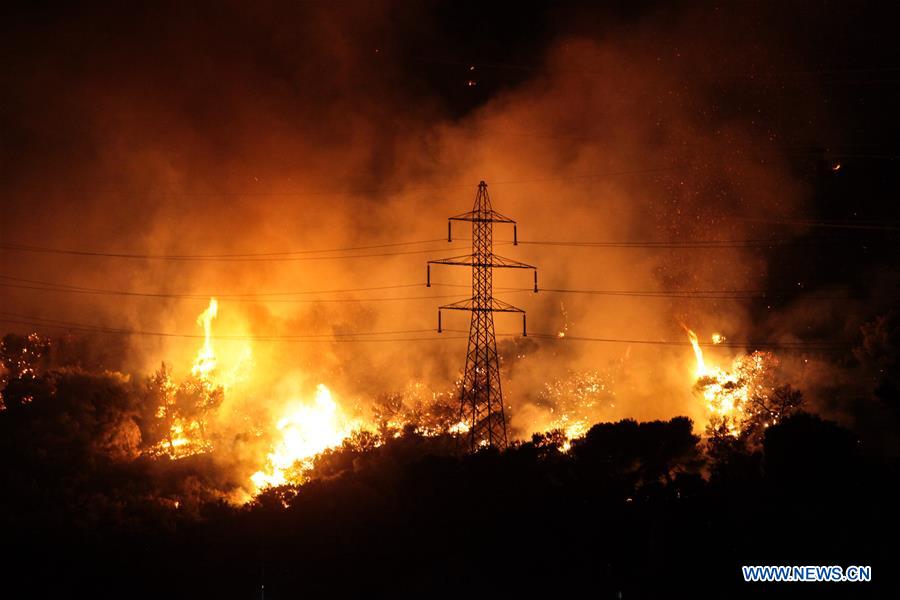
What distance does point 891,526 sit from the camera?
2575 centimetres

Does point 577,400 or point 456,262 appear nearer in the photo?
point 456,262

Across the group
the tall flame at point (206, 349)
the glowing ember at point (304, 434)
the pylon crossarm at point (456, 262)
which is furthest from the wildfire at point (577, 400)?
the tall flame at point (206, 349)

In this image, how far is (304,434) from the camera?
5919 cm

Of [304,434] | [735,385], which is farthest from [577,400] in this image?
[304,434]

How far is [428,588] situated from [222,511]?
11.2 metres

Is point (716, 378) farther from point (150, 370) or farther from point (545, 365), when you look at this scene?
point (150, 370)

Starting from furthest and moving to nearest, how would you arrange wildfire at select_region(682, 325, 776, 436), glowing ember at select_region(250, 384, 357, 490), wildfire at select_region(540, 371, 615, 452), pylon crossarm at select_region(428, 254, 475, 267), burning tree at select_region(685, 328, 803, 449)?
wildfire at select_region(540, 371, 615, 452)
wildfire at select_region(682, 325, 776, 436)
glowing ember at select_region(250, 384, 357, 490)
burning tree at select_region(685, 328, 803, 449)
pylon crossarm at select_region(428, 254, 475, 267)

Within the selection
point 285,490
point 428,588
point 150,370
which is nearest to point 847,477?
point 428,588

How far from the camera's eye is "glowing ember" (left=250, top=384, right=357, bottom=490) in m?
50.7

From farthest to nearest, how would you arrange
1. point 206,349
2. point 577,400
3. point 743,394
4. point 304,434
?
point 206,349
point 577,400
point 304,434
point 743,394

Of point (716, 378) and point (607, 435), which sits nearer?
point (607, 435)

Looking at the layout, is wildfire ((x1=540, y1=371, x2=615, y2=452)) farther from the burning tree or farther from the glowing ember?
the glowing ember

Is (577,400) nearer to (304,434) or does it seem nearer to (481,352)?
(481,352)

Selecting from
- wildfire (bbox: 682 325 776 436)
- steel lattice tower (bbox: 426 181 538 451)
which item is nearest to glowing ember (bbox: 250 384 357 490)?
steel lattice tower (bbox: 426 181 538 451)
